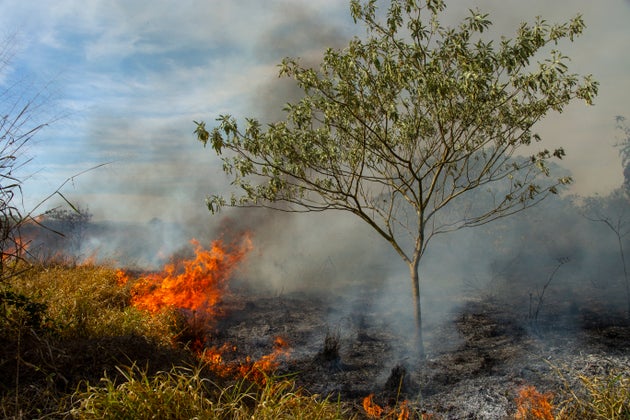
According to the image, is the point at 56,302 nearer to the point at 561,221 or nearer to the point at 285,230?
the point at 285,230

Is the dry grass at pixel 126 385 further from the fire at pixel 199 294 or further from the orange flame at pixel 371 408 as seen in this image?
the fire at pixel 199 294

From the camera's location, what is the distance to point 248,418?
13.8 ft

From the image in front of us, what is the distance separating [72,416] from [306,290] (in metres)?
9.88

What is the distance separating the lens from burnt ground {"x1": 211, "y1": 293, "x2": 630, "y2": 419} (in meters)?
6.24

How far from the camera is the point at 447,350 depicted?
820 cm

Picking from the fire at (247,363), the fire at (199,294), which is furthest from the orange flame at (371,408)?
the fire at (199,294)

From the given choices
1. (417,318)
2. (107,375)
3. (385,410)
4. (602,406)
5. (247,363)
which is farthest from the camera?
(417,318)

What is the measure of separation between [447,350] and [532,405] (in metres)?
2.76

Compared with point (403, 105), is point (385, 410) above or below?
below

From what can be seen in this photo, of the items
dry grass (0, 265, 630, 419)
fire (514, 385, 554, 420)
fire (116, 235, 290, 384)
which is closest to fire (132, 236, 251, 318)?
fire (116, 235, 290, 384)

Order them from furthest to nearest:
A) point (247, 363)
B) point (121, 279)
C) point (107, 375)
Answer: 1. point (121, 279)
2. point (247, 363)
3. point (107, 375)

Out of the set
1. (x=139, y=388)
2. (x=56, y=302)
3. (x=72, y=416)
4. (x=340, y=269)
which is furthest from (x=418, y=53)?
(x=340, y=269)

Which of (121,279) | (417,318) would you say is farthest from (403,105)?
(121,279)

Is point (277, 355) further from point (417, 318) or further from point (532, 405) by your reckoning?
point (532, 405)
